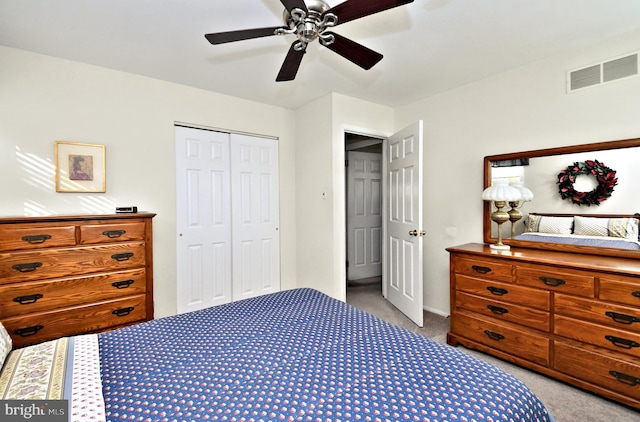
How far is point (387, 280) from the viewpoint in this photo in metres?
3.77

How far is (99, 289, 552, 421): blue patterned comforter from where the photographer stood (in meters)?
0.85

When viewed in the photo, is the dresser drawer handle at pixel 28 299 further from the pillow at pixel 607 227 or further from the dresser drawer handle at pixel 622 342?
the pillow at pixel 607 227

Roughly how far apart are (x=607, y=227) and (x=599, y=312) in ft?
2.23

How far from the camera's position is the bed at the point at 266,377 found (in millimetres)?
845

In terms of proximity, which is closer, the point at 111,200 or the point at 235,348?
the point at 235,348

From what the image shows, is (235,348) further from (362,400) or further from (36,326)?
(36,326)

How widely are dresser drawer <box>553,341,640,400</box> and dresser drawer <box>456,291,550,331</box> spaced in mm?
158

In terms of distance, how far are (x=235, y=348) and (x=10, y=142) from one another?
2.53 meters

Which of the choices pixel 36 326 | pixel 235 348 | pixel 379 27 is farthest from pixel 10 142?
pixel 379 27

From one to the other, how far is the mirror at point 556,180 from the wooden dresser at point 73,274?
3043 millimetres

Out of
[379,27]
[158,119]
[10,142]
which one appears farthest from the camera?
[158,119]

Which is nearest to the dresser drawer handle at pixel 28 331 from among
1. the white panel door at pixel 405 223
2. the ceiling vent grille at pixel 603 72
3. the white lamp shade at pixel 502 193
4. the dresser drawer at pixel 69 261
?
the dresser drawer at pixel 69 261

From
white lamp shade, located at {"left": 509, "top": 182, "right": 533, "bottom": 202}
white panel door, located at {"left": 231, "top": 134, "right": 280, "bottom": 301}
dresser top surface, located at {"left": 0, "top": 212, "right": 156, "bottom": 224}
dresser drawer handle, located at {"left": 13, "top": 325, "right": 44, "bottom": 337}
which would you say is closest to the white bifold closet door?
white panel door, located at {"left": 231, "top": 134, "right": 280, "bottom": 301}

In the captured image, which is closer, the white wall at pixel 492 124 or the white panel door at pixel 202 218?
the white wall at pixel 492 124
